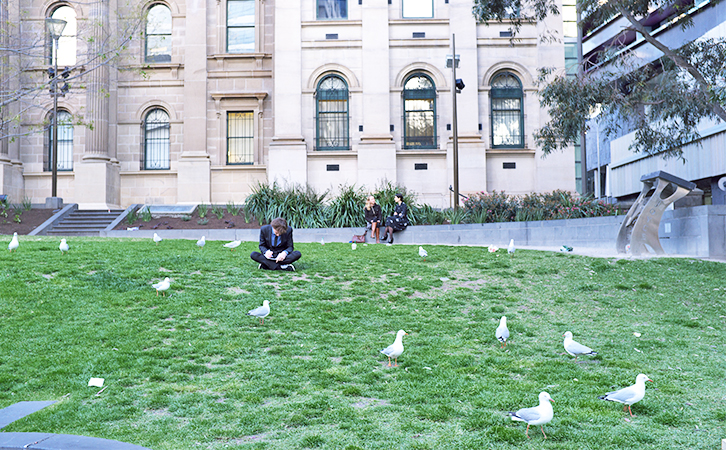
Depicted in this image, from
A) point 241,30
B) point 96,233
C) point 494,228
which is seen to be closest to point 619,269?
point 494,228

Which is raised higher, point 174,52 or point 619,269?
point 174,52

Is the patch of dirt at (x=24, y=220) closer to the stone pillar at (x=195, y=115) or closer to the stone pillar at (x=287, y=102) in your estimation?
the stone pillar at (x=195, y=115)

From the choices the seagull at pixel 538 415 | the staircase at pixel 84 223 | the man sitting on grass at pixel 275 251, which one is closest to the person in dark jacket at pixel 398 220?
the man sitting on grass at pixel 275 251

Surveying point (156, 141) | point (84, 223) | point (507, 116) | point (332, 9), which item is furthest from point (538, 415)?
point (156, 141)

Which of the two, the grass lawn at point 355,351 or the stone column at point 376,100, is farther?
the stone column at point 376,100

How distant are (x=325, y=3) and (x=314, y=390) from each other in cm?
2469

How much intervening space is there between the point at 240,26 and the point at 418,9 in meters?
8.69

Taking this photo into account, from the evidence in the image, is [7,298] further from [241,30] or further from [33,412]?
[241,30]

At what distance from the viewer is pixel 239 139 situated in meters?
29.4

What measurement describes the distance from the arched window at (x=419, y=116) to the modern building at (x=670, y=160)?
703 centimetres

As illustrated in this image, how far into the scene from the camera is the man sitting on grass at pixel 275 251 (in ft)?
39.7

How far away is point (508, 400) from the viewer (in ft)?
18.9

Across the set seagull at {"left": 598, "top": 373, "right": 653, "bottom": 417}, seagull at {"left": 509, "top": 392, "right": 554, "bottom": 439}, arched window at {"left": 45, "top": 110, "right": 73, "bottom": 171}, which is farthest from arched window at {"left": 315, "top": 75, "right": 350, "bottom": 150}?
seagull at {"left": 509, "top": 392, "right": 554, "bottom": 439}

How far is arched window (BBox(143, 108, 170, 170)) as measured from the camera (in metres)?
29.8
